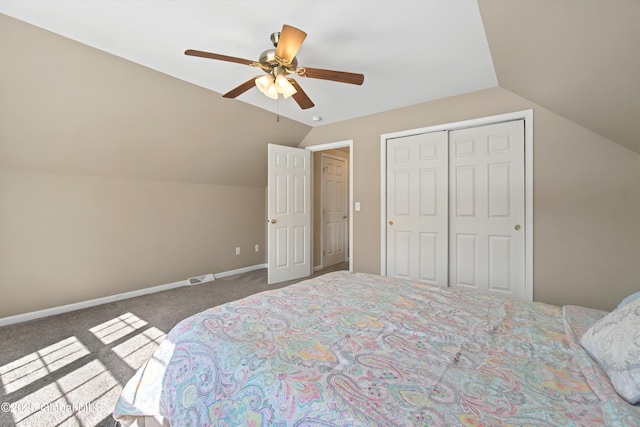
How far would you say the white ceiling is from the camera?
1.72 metres

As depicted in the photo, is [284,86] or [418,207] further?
[418,207]

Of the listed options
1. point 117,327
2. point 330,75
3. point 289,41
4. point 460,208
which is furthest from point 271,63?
point 117,327

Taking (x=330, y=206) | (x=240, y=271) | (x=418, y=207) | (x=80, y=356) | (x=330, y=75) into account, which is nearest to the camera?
(x=330, y=75)

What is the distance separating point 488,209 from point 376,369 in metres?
2.70

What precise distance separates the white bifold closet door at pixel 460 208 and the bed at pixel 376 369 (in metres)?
1.63

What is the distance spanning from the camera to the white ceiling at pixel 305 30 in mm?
1719

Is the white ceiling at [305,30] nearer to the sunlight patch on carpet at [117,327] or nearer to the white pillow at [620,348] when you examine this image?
the white pillow at [620,348]

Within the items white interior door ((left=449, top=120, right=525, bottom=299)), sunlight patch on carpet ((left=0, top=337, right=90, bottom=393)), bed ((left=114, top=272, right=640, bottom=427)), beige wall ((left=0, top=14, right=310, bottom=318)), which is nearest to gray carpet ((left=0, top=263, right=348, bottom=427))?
sunlight patch on carpet ((left=0, top=337, right=90, bottom=393))

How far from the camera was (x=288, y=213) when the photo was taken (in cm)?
411

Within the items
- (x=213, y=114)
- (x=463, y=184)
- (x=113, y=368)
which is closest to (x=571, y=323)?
(x=463, y=184)

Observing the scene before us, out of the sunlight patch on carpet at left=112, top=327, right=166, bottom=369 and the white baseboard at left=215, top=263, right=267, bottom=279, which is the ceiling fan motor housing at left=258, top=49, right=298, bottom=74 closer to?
the sunlight patch on carpet at left=112, top=327, right=166, bottom=369

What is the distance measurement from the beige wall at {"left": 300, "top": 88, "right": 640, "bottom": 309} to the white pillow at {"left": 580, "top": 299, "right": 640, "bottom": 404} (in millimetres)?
1994

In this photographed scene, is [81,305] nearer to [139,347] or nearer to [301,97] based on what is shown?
[139,347]

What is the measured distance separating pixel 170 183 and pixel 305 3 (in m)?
3.07
